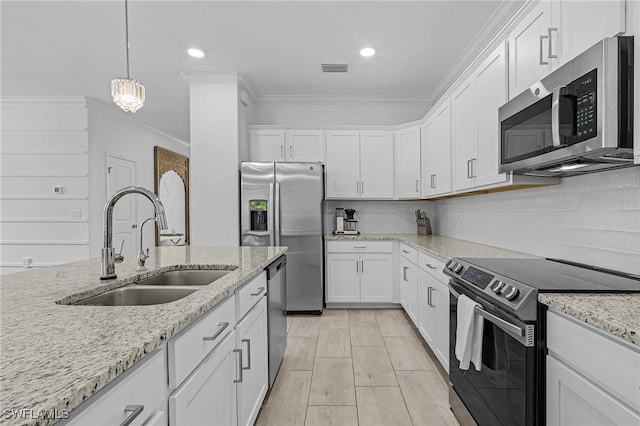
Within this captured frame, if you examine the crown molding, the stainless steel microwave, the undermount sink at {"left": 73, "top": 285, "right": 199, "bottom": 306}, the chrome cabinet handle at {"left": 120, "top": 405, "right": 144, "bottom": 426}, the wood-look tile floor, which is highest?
the crown molding

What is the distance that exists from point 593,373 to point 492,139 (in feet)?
5.20

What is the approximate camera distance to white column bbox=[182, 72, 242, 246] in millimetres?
3891

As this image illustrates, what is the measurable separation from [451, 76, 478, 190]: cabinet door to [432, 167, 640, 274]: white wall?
14.6 inches

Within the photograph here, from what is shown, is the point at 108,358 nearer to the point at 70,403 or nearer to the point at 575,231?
the point at 70,403

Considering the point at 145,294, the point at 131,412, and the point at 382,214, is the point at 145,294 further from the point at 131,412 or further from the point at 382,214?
the point at 382,214

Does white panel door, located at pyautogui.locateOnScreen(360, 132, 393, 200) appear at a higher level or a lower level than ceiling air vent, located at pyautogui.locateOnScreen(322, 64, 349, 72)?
lower

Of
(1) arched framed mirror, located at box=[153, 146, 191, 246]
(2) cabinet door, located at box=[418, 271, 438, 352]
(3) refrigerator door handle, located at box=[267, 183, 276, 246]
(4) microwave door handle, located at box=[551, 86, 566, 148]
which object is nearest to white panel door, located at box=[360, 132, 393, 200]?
(3) refrigerator door handle, located at box=[267, 183, 276, 246]

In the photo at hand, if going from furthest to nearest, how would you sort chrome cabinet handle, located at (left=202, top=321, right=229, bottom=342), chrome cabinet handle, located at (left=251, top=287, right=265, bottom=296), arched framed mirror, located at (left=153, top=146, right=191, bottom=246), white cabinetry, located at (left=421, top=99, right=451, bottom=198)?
arched framed mirror, located at (left=153, top=146, right=191, bottom=246)
white cabinetry, located at (left=421, top=99, right=451, bottom=198)
chrome cabinet handle, located at (left=251, top=287, right=265, bottom=296)
chrome cabinet handle, located at (left=202, top=321, right=229, bottom=342)

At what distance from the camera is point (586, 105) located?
4.25 feet

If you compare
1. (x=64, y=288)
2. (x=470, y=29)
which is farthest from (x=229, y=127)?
(x=64, y=288)

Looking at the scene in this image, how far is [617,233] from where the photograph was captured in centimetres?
163

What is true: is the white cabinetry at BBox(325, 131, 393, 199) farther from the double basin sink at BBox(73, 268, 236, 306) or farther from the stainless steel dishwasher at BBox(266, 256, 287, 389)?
the double basin sink at BBox(73, 268, 236, 306)

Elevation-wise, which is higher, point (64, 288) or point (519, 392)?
point (64, 288)

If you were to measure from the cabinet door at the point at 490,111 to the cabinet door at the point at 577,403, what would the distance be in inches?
48.8
